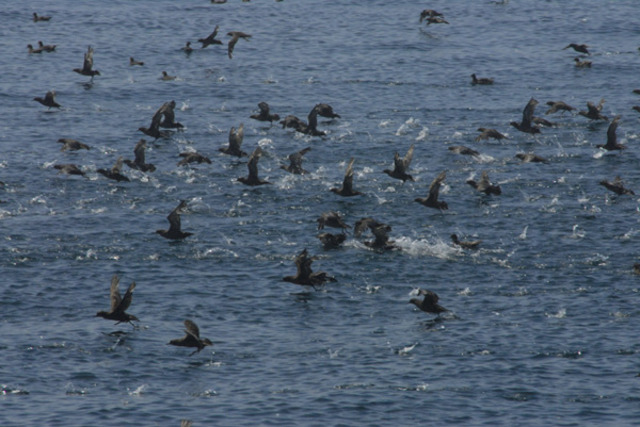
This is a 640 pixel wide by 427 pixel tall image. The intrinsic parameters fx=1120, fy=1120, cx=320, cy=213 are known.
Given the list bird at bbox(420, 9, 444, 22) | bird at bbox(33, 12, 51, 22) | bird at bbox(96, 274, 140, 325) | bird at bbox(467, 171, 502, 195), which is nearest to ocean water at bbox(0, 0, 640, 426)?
bird at bbox(467, 171, 502, 195)

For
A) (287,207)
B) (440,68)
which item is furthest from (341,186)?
(440,68)

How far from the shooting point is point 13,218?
4475 cm

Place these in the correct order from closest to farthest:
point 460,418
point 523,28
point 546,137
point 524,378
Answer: point 460,418 → point 524,378 → point 546,137 → point 523,28

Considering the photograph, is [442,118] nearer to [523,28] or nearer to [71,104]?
[71,104]

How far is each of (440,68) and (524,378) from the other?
148 ft

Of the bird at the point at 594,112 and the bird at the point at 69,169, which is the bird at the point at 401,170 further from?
the bird at the point at 594,112

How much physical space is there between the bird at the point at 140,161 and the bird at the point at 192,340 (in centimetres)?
1904

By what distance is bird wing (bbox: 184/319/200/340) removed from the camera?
31406 millimetres

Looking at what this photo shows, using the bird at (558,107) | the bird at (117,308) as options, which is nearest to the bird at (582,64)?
the bird at (558,107)

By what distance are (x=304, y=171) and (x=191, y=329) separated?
63.7ft

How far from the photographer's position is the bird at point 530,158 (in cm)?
5197

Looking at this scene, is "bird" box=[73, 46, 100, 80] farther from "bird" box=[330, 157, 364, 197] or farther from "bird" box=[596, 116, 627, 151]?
"bird" box=[596, 116, 627, 151]

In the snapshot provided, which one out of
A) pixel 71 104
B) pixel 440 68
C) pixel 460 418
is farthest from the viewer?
pixel 440 68

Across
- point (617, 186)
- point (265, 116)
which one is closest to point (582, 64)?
point (265, 116)
